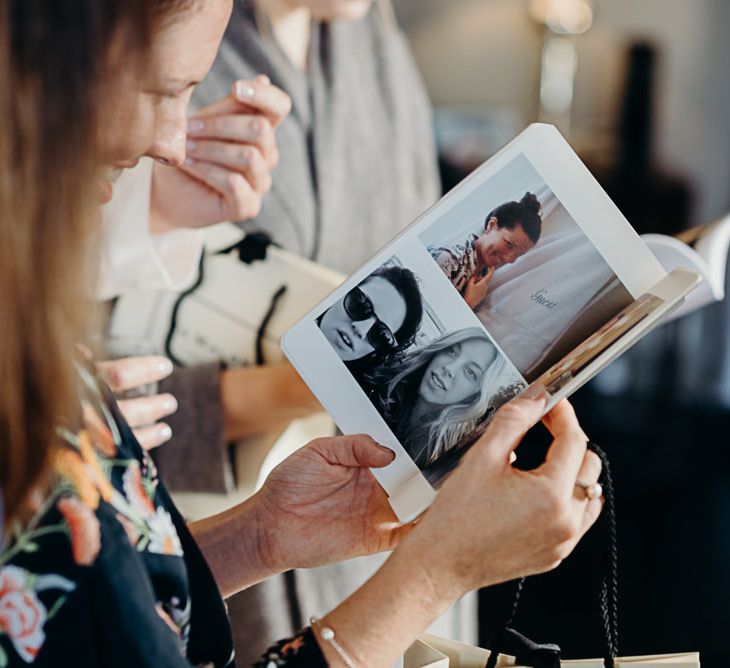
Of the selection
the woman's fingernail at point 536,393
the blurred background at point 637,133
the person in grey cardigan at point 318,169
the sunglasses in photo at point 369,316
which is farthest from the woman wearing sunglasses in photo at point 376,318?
the blurred background at point 637,133

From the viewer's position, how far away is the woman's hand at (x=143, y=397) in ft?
3.36

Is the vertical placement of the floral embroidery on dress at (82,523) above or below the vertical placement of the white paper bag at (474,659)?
above

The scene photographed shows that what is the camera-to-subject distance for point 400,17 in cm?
416

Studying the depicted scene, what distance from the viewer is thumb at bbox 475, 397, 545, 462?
69cm

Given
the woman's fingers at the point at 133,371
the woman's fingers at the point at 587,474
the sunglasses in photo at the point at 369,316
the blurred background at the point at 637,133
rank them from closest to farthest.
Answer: the woman's fingers at the point at 587,474 < the sunglasses in photo at the point at 369,316 < the woman's fingers at the point at 133,371 < the blurred background at the point at 637,133

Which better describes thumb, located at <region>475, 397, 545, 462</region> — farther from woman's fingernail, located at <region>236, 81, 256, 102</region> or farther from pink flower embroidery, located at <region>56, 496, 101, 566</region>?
woman's fingernail, located at <region>236, 81, 256, 102</region>

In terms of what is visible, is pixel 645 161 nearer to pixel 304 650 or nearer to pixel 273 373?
pixel 273 373

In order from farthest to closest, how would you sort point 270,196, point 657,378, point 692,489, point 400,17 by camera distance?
point 400,17, point 657,378, point 692,489, point 270,196

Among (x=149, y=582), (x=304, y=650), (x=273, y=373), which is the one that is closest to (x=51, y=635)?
(x=149, y=582)

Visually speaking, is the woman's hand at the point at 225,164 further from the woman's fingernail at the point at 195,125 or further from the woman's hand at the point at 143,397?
the woman's hand at the point at 143,397

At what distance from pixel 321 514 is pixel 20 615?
0.33m

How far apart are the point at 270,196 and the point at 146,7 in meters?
0.72

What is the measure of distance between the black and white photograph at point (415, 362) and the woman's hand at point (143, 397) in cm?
28

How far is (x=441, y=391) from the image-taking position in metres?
0.81
